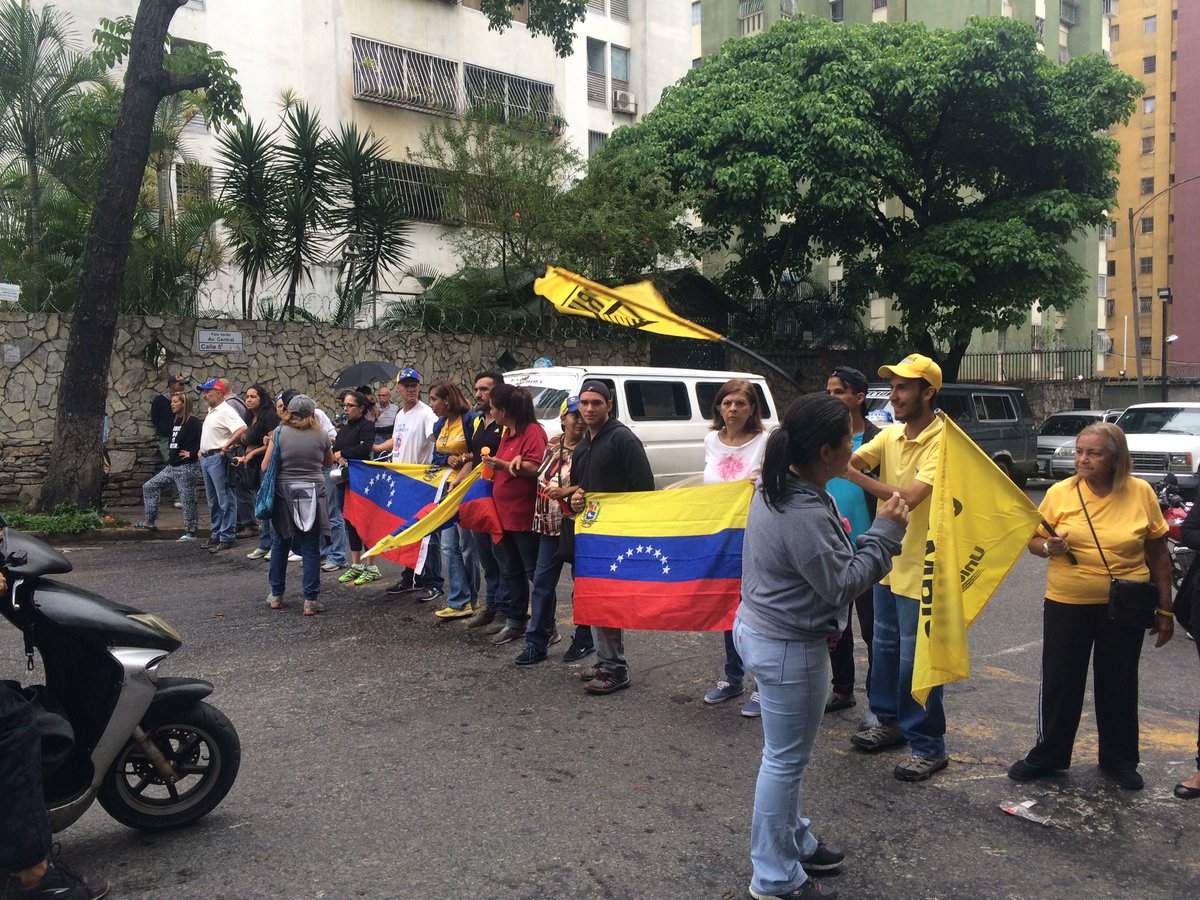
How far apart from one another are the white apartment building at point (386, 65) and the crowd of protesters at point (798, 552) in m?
14.9

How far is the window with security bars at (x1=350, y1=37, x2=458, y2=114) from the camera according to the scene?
81.3ft

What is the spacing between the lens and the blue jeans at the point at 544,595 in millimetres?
6672

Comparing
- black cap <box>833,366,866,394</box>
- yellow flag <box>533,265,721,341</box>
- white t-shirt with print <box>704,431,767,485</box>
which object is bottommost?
white t-shirt with print <box>704,431,767,485</box>

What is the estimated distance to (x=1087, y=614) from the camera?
14.9 feet

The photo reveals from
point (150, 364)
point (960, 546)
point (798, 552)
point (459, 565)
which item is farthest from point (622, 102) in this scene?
point (798, 552)

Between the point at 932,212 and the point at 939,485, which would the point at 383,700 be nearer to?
the point at 939,485

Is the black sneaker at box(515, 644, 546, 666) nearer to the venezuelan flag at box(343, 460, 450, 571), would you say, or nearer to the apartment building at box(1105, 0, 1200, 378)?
the venezuelan flag at box(343, 460, 450, 571)

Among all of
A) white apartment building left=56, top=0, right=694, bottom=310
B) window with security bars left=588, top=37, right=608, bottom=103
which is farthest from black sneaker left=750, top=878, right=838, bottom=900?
window with security bars left=588, top=37, right=608, bottom=103

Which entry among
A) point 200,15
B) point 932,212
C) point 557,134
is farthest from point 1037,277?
point 200,15

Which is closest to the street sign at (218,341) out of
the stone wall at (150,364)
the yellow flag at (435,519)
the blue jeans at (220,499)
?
the stone wall at (150,364)

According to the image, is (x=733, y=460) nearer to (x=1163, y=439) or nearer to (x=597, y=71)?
(x=1163, y=439)

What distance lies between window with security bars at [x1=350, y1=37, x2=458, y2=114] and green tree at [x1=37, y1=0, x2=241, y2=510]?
11793mm

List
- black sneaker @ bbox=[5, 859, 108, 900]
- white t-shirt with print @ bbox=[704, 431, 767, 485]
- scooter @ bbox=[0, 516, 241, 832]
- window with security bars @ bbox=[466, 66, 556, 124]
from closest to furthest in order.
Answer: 1. black sneaker @ bbox=[5, 859, 108, 900]
2. scooter @ bbox=[0, 516, 241, 832]
3. white t-shirt with print @ bbox=[704, 431, 767, 485]
4. window with security bars @ bbox=[466, 66, 556, 124]

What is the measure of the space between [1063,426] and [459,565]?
55.8 ft
